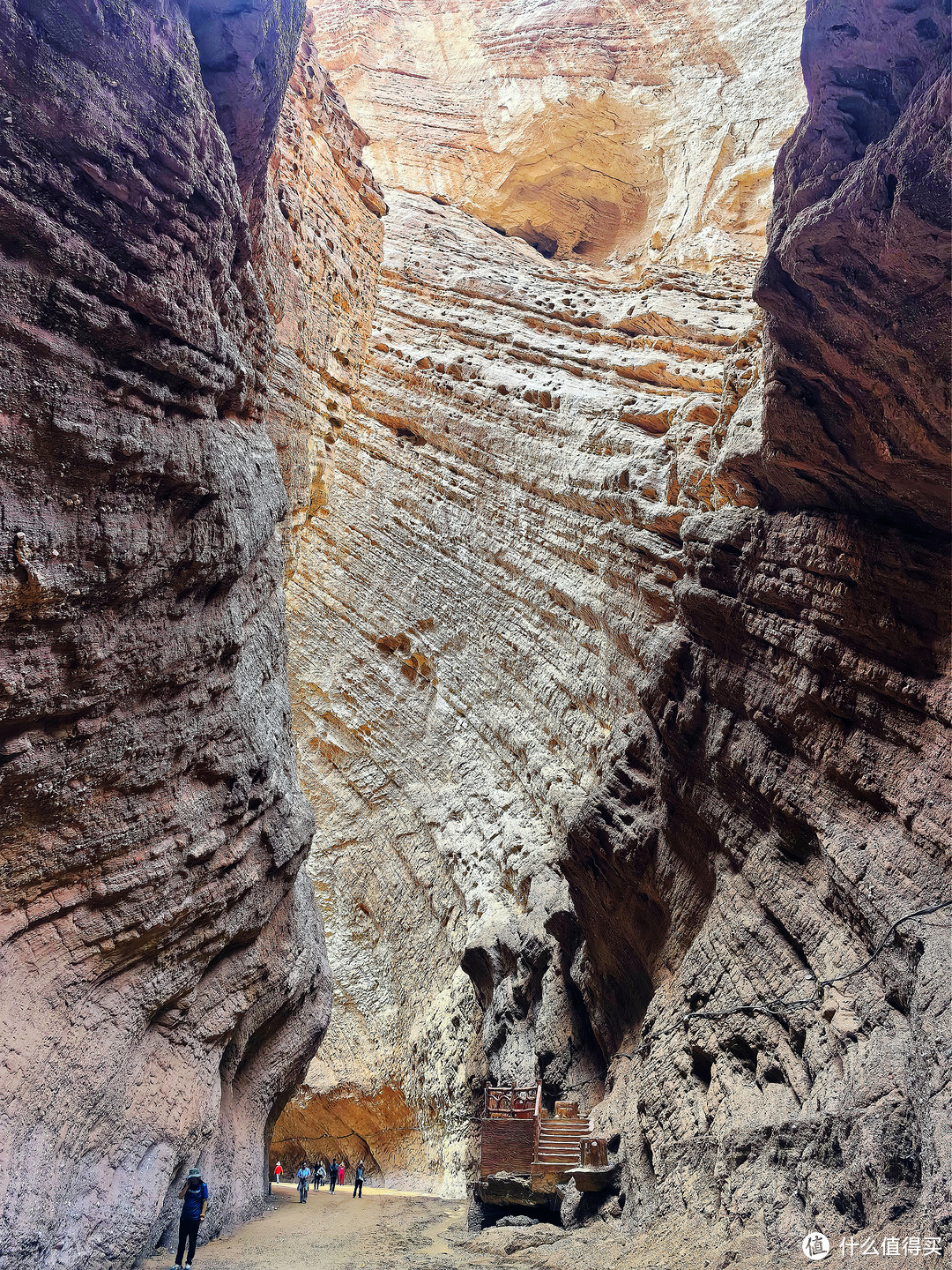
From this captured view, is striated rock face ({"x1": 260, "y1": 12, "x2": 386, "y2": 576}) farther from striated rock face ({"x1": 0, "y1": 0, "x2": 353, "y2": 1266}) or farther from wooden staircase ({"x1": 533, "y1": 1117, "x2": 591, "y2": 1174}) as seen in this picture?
wooden staircase ({"x1": 533, "y1": 1117, "x2": 591, "y2": 1174})

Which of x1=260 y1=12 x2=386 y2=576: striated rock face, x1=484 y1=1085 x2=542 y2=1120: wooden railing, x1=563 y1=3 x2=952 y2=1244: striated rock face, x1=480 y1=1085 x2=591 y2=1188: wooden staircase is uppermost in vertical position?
x1=260 y1=12 x2=386 y2=576: striated rock face

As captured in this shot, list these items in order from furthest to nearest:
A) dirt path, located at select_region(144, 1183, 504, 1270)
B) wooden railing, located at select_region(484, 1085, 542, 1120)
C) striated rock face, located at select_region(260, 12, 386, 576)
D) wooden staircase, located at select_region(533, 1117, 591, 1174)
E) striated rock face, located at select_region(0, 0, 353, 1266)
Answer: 1. striated rock face, located at select_region(260, 12, 386, 576)
2. wooden railing, located at select_region(484, 1085, 542, 1120)
3. wooden staircase, located at select_region(533, 1117, 591, 1174)
4. dirt path, located at select_region(144, 1183, 504, 1270)
5. striated rock face, located at select_region(0, 0, 353, 1266)

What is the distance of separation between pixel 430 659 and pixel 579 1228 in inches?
453

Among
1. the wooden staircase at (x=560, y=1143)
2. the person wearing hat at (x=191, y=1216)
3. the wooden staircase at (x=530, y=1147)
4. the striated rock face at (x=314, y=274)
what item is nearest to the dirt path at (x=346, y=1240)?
the person wearing hat at (x=191, y=1216)

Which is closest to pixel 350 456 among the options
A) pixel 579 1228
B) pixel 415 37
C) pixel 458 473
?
pixel 458 473

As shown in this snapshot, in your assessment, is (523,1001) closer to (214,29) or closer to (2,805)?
(2,805)

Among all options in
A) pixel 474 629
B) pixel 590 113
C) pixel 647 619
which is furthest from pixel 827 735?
pixel 590 113

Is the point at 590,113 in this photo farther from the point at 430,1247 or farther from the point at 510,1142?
the point at 430,1247

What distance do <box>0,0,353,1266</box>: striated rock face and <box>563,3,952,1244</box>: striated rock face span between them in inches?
184

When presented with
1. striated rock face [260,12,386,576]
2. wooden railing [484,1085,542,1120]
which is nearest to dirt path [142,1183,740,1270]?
wooden railing [484,1085,542,1120]

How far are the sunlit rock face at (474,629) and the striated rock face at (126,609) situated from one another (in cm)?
584

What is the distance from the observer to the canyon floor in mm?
6207

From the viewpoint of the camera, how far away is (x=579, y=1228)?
8555mm

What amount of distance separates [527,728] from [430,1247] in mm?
8580
